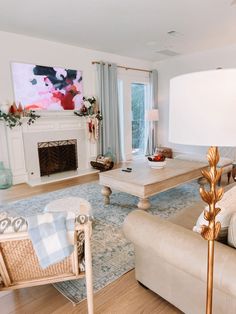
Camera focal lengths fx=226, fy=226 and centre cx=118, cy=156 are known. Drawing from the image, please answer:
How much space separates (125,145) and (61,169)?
1.96m

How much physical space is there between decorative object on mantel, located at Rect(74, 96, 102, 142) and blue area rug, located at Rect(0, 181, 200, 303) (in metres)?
1.43

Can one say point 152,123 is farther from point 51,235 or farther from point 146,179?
point 51,235

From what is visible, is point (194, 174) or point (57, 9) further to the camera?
point (194, 174)

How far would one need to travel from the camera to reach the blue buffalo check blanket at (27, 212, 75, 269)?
1.09 m

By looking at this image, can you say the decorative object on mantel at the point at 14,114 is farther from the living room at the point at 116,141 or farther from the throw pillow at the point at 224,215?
the throw pillow at the point at 224,215

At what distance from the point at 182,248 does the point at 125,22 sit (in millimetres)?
3525

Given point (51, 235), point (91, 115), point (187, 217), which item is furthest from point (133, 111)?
point (51, 235)

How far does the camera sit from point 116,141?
5.58m

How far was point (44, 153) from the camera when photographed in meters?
4.57

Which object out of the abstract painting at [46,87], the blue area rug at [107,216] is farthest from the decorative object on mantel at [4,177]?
the abstract painting at [46,87]

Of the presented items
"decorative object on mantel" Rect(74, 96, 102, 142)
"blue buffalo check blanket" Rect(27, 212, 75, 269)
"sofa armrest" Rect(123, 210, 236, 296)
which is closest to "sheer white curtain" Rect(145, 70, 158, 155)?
"decorative object on mantel" Rect(74, 96, 102, 142)

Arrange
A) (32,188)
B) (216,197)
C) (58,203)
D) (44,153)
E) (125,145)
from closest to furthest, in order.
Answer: (216,197) → (58,203) → (32,188) → (44,153) → (125,145)

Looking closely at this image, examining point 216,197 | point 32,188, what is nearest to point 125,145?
point 32,188

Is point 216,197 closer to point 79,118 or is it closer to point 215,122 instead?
point 215,122
